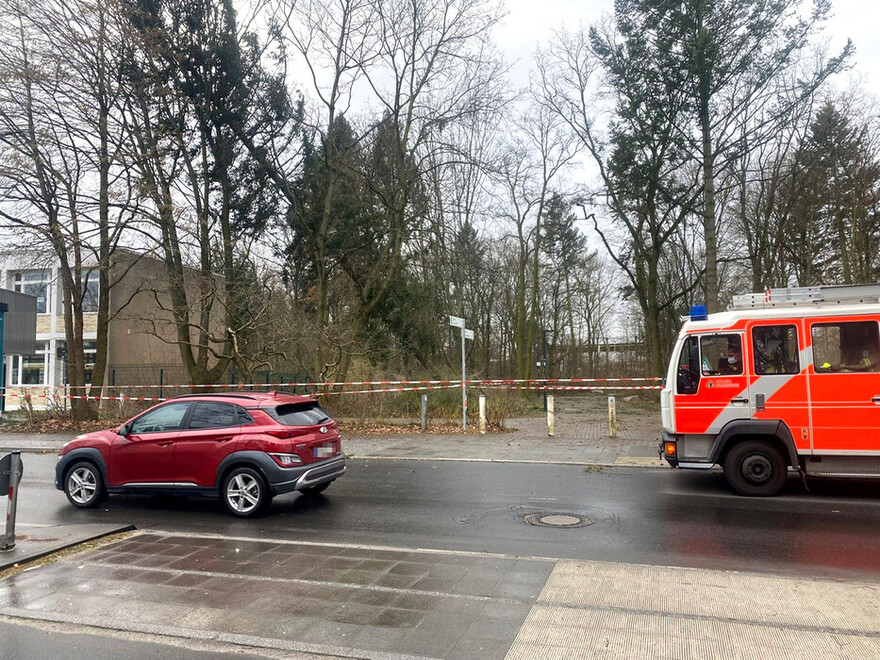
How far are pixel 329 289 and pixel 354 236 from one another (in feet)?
12.0

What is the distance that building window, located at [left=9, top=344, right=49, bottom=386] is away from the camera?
36.1 meters

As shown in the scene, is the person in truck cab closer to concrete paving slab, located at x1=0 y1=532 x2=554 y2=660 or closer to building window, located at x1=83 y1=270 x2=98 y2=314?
concrete paving slab, located at x1=0 y1=532 x2=554 y2=660

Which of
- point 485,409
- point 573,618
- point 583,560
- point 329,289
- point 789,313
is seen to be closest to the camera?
point 573,618

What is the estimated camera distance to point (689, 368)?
383 inches

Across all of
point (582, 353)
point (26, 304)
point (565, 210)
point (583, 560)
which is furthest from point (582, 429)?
point (582, 353)

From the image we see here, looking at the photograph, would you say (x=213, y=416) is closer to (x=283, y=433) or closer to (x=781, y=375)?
(x=283, y=433)

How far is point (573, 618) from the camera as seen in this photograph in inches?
181

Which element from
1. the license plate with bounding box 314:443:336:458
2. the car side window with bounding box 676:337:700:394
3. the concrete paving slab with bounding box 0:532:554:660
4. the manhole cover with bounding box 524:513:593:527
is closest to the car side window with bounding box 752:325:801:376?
the car side window with bounding box 676:337:700:394

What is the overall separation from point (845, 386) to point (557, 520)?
4.65 m

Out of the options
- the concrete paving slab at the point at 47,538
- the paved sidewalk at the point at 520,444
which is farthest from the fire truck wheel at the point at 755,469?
the concrete paving slab at the point at 47,538

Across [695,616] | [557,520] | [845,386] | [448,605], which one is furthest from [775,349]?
[448,605]

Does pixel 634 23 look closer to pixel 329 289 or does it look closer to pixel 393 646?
pixel 329 289

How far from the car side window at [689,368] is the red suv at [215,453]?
5.31 m

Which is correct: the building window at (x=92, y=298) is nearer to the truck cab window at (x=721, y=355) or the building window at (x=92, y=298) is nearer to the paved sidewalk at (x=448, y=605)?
the paved sidewalk at (x=448, y=605)
